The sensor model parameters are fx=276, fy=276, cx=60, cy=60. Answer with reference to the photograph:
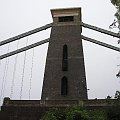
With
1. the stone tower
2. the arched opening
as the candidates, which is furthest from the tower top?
the arched opening

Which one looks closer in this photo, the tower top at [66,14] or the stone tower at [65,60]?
the stone tower at [65,60]

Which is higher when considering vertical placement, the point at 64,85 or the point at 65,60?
the point at 65,60

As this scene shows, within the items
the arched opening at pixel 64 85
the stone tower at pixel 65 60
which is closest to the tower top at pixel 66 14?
the stone tower at pixel 65 60

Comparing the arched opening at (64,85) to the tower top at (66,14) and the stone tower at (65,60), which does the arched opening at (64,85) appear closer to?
the stone tower at (65,60)

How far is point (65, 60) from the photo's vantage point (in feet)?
91.8

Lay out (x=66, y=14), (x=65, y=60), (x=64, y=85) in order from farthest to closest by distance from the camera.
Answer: (x=66, y=14) < (x=65, y=60) < (x=64, y=85)

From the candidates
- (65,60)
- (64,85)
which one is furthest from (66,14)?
(64,85)

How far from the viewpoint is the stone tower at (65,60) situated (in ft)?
82.9

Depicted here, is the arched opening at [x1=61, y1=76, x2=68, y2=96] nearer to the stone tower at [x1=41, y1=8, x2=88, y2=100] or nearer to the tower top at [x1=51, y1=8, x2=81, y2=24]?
the stone tower at [x1=41, y1=8, x2=88, y2=100]

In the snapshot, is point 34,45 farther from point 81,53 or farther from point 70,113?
point 70,113

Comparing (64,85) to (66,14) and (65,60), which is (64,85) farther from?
(66,14)

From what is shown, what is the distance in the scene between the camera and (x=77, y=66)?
26750mm

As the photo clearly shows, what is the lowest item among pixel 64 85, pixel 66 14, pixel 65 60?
pixel 64 85

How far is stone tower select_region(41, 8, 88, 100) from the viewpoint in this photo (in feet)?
82.9
